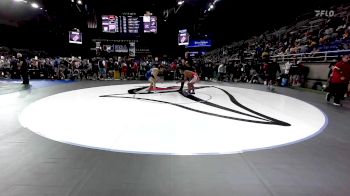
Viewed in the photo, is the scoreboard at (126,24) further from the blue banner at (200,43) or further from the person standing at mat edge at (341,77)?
the person standing at mat edge at (341,77)

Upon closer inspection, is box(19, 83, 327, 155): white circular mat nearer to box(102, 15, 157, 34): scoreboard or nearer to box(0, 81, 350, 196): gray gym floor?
box(0, 81, 350, 196): gray gym floor

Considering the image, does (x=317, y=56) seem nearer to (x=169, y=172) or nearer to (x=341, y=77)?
(x=341, y=77)

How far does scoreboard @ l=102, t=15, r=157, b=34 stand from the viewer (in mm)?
22406

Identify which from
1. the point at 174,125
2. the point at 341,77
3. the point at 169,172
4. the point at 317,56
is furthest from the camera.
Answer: the point at 317,56

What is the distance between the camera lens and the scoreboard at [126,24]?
22.4 meters

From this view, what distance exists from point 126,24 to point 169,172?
70.2 feet

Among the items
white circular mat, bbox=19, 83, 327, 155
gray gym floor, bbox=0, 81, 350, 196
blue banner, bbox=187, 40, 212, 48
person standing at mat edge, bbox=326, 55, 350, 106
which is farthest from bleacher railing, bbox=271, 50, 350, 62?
blue banner, bbox=187, 40, 212, 48

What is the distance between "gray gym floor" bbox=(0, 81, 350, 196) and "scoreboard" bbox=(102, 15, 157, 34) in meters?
19.6

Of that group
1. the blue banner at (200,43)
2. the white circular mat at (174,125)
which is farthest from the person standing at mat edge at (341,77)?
the blue banner at (200,43)

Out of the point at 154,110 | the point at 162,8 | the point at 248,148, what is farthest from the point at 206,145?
the point at 162,8

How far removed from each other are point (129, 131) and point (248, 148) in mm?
1884

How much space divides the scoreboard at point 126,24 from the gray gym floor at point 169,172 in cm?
1963

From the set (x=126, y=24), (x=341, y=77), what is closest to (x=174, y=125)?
(x=341, y=77)

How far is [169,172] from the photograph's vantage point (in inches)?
112
